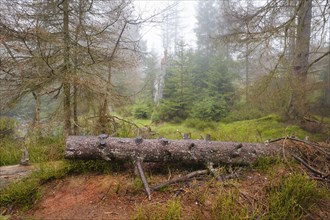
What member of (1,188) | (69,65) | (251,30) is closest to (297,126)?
(251,30)

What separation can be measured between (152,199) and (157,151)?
862 mm

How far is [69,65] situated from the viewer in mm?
4957

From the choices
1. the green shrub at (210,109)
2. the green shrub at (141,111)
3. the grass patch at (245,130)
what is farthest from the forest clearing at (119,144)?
the green shrub at (141,111)

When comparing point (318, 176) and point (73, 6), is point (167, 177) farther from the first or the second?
point (73, 6)

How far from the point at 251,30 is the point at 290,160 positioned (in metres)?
4.02

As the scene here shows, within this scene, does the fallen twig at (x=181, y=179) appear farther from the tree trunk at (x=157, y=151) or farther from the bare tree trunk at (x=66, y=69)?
the bare tree trunk at (x=66, y=69)

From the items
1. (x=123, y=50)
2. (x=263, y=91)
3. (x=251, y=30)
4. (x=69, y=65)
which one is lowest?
(x=263, y=91)

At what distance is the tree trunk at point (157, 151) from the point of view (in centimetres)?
333

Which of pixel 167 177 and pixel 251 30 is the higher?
pixel 251 30

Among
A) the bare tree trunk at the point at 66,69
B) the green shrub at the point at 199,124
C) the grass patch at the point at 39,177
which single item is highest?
the bare tree trunk at the point at 66,69

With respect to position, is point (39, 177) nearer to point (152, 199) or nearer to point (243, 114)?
point (152, 199)

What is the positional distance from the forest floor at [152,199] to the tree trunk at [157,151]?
286 mm

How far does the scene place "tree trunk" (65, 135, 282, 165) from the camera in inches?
131

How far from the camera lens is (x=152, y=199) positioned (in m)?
2.71
